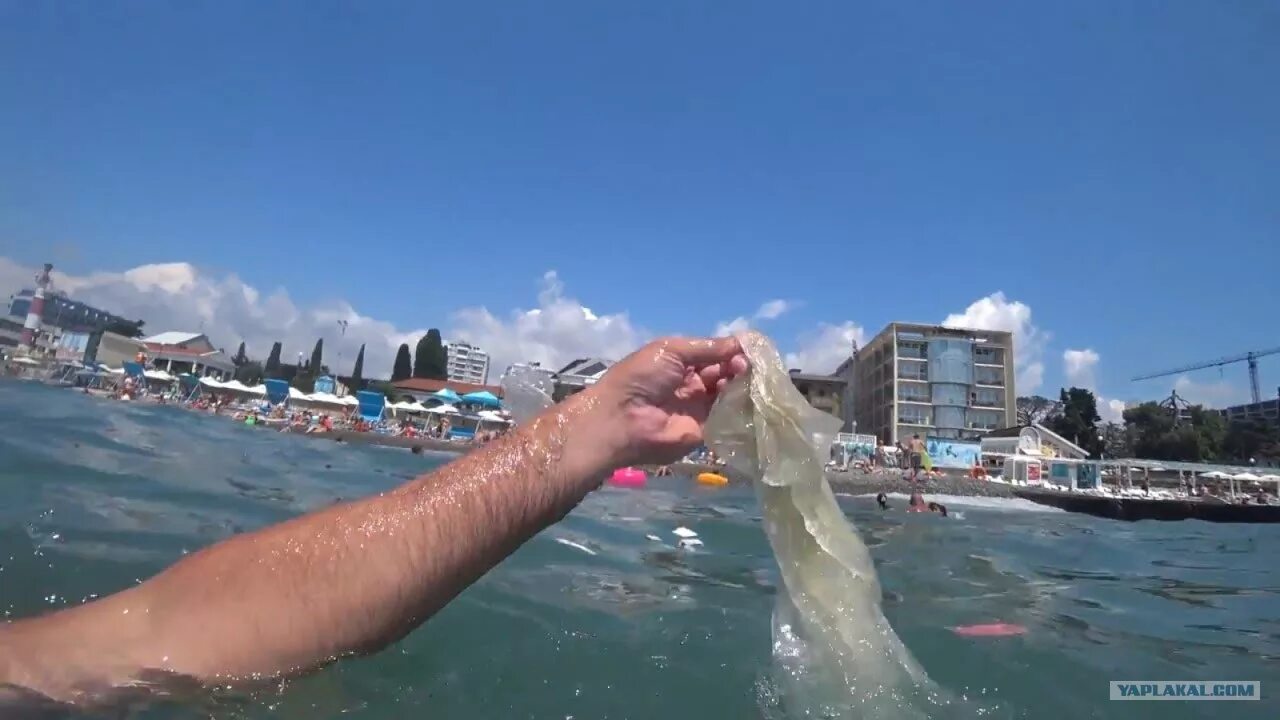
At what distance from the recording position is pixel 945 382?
69.4m

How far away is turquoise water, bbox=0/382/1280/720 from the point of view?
2.71 metres

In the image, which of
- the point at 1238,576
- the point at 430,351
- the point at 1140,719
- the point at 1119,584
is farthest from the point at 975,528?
the point at 430,351

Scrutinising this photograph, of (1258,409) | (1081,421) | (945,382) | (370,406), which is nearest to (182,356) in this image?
(370,406)

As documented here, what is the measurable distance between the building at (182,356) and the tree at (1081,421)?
309 feet

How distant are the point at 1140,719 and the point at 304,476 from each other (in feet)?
35.6

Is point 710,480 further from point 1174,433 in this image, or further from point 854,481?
point 1174,433

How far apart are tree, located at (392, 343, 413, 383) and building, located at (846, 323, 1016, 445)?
2480 inches

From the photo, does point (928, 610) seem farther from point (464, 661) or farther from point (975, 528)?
point (975, 528)

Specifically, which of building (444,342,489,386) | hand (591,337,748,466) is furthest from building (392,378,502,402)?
building (444,342,489,386)

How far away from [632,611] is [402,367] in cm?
9638

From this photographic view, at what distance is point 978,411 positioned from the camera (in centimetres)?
7112

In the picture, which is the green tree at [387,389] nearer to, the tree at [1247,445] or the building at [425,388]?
the building at [425,388]

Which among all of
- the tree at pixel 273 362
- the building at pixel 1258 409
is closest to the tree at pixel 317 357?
the tree at pixel 273 362

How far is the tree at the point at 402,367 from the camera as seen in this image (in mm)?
94812
